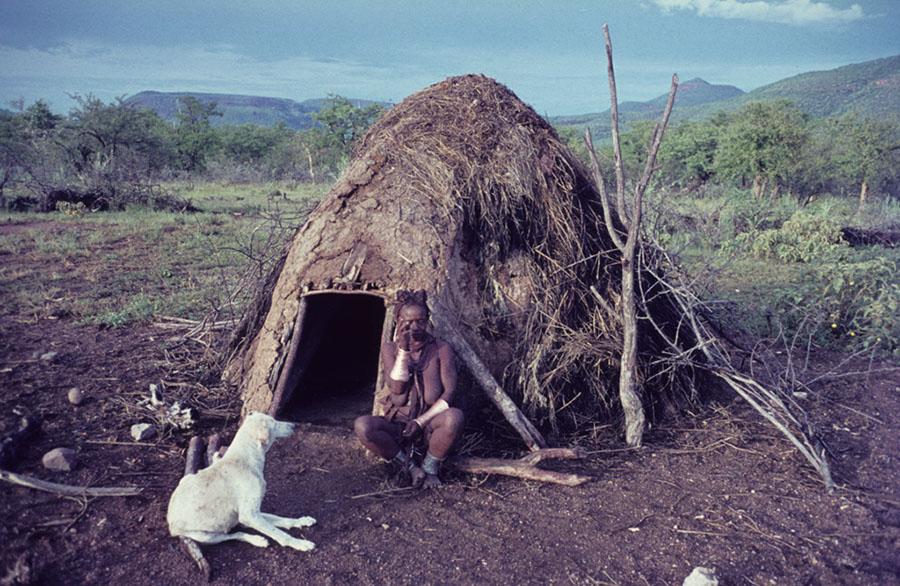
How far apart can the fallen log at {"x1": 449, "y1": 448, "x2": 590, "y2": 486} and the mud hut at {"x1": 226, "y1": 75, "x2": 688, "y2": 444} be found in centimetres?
54

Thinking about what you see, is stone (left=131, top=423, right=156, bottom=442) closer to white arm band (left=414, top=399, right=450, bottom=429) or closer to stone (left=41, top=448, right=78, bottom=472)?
stone (left=41, top=448, right=78, bottom=472)

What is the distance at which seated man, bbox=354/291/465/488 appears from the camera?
→ 3.74 meters

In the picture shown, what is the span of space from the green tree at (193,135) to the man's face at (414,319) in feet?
96.5

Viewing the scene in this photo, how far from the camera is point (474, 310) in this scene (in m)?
4.70

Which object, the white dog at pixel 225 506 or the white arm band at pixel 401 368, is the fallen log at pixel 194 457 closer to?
the white dog at pixel 225 506

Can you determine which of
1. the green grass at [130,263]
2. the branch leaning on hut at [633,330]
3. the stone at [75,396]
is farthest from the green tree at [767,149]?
the stone at [75,396]

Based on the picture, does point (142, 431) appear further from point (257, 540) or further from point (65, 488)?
point (257, 540)

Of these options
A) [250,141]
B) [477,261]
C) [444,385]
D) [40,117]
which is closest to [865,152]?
[477,261]

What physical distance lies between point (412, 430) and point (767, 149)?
2133 cm

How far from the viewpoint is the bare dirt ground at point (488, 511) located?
304 centimetres

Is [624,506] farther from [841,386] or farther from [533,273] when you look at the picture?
[841,386]

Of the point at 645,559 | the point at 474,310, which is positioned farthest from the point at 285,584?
the point at 474,310

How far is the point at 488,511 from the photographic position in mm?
3617

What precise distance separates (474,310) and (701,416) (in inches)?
84.2
